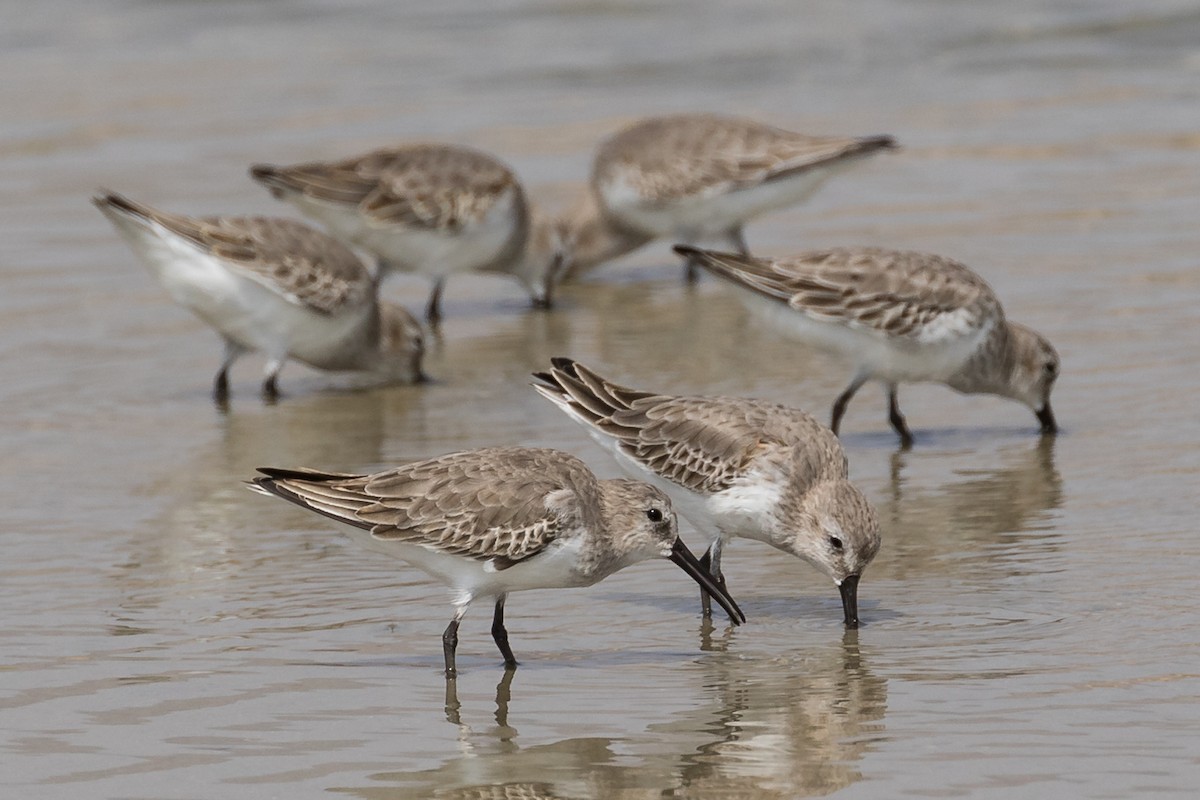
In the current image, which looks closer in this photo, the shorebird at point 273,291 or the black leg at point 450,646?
the black leg at point 450,646

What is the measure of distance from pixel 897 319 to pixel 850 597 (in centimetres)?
371

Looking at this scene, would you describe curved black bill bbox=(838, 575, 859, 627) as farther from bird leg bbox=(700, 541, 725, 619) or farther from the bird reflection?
bird leg bbox=(700, 541, 725, 619)

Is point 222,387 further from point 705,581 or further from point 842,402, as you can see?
point 705,581

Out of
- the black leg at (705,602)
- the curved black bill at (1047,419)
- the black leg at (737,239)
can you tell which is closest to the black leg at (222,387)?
the black leg at (737,239)

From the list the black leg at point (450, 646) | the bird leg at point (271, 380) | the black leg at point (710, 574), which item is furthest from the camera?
the bird leg at point (271, 380)

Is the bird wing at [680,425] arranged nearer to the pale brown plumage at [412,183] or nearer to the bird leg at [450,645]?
the bird leg at [450,645]

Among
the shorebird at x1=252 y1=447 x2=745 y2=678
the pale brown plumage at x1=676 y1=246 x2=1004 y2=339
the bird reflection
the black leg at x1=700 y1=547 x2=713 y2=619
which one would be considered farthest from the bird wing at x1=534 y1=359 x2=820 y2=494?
the pale brown plumage at x1=676 y1=246 x2=1004 y2=339

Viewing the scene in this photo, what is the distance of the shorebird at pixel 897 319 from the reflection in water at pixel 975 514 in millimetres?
501

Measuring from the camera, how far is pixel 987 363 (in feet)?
40.5

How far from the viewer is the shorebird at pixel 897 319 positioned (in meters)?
12.1

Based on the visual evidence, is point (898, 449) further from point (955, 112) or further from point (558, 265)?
point (955, 112)

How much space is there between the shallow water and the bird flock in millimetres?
354

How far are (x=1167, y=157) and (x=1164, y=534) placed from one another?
10.4 meters

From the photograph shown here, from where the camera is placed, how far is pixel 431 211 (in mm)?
16172
